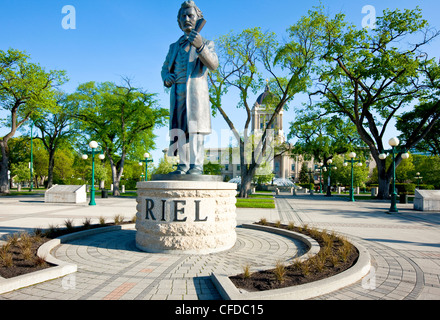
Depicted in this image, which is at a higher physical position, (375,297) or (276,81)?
(276,81)

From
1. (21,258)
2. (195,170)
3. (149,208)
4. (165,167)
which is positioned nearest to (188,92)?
(195,170)

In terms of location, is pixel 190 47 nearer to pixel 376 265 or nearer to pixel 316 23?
pixel 376 265

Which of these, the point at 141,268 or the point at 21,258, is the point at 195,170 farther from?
the point at 21,258

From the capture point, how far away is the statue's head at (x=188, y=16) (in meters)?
6.32

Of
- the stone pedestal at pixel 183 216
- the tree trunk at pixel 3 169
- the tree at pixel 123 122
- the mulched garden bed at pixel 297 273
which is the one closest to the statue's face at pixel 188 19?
the stone pedestal at pixel 183 216

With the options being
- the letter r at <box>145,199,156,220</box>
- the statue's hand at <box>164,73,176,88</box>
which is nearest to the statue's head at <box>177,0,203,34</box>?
the statue's hand at <box>164,73,176,88</box>

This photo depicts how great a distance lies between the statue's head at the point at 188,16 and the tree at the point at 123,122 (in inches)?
907

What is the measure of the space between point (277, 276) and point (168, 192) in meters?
2.73

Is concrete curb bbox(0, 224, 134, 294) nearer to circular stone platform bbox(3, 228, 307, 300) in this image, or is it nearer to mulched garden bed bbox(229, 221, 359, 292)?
circular stone platform bbox(3, 228, 307, 300)

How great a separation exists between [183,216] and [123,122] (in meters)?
24.7

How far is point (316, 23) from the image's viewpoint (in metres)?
22.8

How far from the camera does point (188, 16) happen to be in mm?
6344

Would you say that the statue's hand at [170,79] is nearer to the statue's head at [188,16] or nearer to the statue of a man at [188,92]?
the statue of a man at [188,92]
